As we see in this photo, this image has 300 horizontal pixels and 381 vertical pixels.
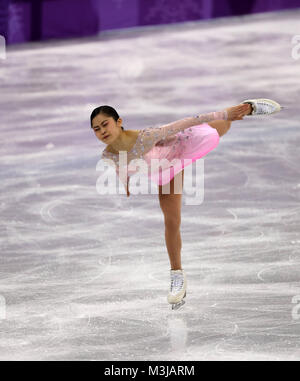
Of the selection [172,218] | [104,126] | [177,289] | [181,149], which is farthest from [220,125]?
[177,289]

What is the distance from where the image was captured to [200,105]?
8945mm

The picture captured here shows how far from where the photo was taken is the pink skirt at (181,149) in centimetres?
452

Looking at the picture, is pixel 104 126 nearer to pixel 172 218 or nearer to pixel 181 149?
pixel 181 149

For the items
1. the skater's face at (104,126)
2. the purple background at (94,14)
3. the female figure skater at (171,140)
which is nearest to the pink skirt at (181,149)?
the female figure skater at (171,140)

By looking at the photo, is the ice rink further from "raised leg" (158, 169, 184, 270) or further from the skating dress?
the skating dress

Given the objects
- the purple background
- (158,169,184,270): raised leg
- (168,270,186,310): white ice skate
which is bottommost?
(168,270,186,310): white ice skate

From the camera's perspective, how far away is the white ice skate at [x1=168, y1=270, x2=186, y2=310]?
479 centimetres

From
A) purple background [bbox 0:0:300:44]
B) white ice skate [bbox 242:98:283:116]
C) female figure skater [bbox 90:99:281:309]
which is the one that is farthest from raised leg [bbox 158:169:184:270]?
purple background [bbox 0:0:300:44]

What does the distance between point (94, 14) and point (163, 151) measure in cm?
920

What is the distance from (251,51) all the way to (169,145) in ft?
24.9

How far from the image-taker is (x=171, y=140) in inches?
179

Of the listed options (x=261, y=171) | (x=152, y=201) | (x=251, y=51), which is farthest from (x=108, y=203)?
(x=251, y=51)

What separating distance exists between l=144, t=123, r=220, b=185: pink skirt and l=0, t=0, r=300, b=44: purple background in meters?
8.29

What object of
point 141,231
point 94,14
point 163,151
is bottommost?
point 163,151
